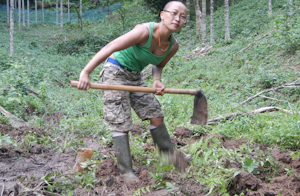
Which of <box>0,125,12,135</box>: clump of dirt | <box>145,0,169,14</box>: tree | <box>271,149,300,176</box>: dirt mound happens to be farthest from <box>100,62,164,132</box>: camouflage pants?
<box>145,0,169,14</box>: tree

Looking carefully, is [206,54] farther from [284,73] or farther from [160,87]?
[160,87]

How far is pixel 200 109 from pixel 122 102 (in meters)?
0.99

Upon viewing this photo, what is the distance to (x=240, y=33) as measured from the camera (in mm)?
12891

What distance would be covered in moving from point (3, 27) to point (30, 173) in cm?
2517

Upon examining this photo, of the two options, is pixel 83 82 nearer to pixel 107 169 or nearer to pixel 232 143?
pixel 107 169

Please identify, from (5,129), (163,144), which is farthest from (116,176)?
(5,129)

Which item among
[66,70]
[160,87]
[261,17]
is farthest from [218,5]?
[160,87]

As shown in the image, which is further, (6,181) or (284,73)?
(284,73)

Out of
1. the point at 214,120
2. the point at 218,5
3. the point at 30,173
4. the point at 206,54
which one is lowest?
the point at 30,173

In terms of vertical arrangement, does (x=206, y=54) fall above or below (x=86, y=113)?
above

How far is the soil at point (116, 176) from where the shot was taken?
2199mm

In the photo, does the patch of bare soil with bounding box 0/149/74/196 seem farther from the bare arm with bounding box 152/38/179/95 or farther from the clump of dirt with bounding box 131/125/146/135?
the bare arm with bounding box 152/38/179/95

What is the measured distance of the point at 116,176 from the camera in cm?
272

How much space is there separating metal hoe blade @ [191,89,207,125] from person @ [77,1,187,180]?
0.50 m
